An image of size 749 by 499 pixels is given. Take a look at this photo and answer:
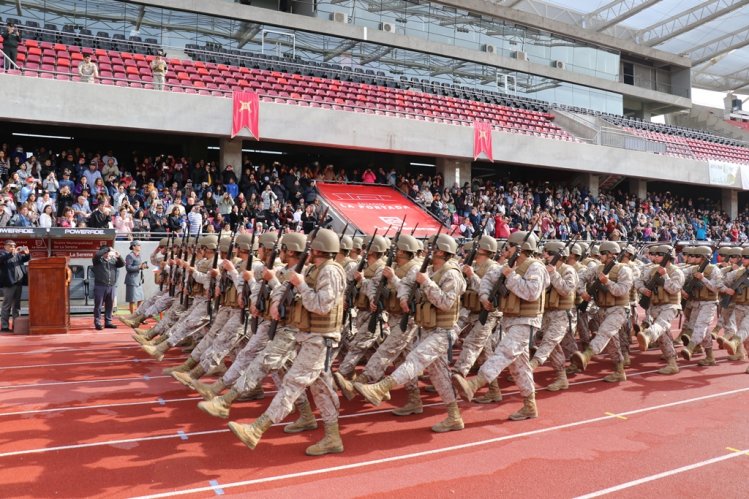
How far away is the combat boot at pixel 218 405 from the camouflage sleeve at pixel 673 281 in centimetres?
630

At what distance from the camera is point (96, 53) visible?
19.1 m

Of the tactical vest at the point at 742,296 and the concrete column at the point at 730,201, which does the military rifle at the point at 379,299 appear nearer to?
the tactical vest at the point at 742,296

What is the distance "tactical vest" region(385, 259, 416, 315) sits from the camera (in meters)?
6.53

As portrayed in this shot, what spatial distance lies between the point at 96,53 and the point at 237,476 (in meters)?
18.2

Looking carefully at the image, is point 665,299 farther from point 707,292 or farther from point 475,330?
point 475,330

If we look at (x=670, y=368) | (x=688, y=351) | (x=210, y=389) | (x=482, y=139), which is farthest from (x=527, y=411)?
(x=482, y=139)

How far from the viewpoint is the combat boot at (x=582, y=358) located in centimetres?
778

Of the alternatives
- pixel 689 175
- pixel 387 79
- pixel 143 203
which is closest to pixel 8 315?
pixel 143 203

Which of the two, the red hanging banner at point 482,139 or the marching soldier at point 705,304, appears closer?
the marching soldier at point 705,304

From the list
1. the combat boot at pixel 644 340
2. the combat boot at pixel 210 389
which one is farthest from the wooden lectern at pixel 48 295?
the combat boot at pixel 644 340

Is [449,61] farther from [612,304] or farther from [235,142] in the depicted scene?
[612,304]

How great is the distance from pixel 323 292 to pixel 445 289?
1358 millimetres

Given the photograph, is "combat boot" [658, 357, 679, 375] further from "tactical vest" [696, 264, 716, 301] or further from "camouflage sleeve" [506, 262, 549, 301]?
"camouflage sleeve" [506, 262, 549, 301]

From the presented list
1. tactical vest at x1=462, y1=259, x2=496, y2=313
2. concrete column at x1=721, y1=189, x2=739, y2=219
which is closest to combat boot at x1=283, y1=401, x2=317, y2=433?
tactical vest at x1=462, y1=259, x2=496, y2=313
